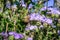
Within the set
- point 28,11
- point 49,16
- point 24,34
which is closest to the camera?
point 24,34

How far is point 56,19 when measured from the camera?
2.36 meters

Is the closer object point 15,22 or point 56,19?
point 15,22

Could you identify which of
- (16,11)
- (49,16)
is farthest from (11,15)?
(49,16)

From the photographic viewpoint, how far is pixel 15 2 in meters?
2.08

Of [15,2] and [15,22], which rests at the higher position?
[15,2]

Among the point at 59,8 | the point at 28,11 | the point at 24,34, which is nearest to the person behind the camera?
the point at 24,34

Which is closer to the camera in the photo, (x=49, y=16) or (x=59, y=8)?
(x=49, y=16)

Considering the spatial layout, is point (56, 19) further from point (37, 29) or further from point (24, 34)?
point (24, 34)

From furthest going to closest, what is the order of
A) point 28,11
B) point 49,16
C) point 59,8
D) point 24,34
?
point 59,8
point 49,16
point 28,11
point 24,34

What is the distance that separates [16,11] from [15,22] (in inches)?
4.4

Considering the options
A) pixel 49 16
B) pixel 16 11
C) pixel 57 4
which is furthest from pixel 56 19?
pixel 16 11

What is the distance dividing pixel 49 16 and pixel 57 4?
33 cm

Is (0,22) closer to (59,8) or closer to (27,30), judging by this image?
(27,30)

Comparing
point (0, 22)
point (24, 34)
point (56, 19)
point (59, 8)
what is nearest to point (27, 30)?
point (24, 34)
